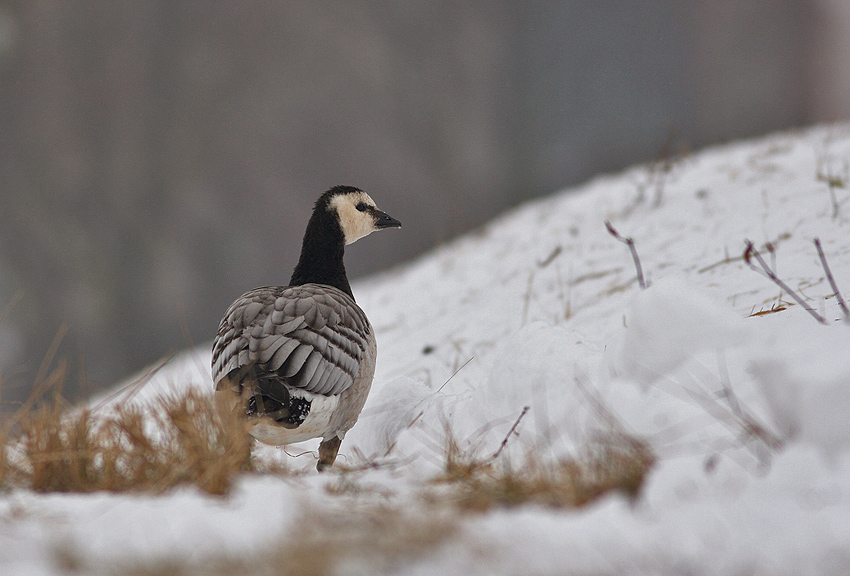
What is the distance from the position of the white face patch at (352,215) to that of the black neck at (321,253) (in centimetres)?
6

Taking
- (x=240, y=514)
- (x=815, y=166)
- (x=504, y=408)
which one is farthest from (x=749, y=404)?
(x=815, y=166)

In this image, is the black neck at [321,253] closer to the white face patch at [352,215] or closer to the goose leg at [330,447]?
the white face patch at [352,215]

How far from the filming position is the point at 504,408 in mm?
2840

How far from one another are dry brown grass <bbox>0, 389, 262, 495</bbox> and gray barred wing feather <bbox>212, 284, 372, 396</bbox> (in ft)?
1.95

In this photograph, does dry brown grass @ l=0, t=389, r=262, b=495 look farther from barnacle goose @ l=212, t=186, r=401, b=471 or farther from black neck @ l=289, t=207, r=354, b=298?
black neck @ l=289, t=207, r=354, b=298

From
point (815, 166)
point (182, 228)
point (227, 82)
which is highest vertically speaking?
point (227, 82)

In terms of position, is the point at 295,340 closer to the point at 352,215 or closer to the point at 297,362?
the point at 297,362

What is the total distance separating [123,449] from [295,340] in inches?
41.5

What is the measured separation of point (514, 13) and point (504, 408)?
57.0ft

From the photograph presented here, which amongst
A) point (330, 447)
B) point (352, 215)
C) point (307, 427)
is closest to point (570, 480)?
point (307, 427)

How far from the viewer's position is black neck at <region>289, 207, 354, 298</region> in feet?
14.4

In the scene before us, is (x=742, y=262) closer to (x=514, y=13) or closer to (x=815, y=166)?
(x=815, y=166)

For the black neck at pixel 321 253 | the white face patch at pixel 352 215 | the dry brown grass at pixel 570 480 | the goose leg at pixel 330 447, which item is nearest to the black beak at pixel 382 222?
the white face patch at pixel 352 215

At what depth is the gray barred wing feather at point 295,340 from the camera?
3.12 meters
